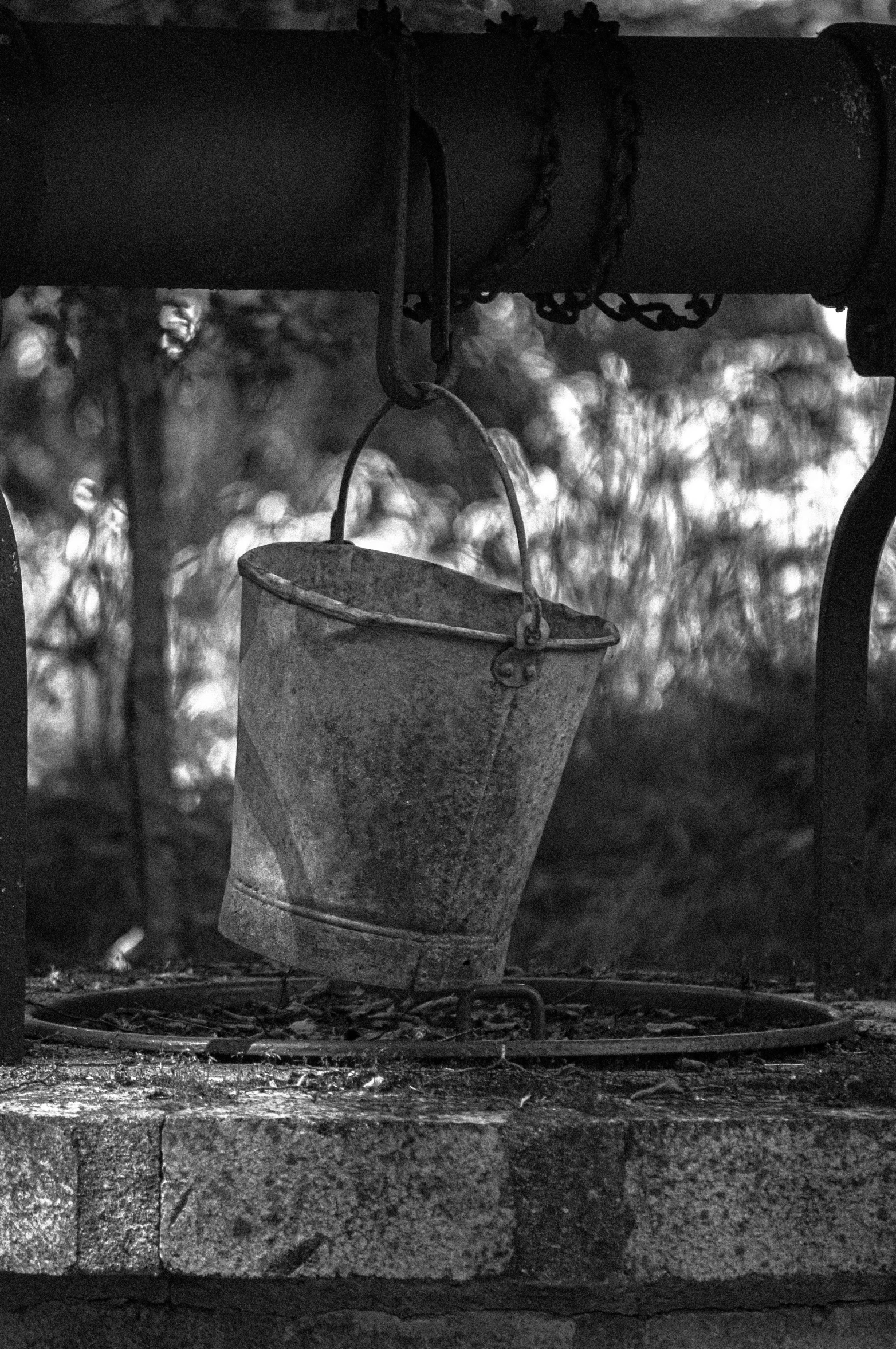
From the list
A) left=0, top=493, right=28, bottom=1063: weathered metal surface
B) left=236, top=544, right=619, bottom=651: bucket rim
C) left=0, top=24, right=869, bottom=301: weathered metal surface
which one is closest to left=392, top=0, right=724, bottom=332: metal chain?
left=0, top=24, right=869, bottom=301: weathered metal surface

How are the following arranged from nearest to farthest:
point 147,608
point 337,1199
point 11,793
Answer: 1. point 337,1199
2. point 11,793
3. point 147,608

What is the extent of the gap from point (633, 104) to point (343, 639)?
1093 mm

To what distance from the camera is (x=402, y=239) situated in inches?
108

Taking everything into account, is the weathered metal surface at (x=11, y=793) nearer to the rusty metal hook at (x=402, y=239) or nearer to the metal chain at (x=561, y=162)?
the rusty metal hook at (x=402, y=239)

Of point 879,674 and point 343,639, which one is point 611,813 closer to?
point 879,674

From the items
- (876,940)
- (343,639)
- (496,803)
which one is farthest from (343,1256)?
(876,940)

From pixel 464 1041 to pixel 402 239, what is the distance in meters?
1.32

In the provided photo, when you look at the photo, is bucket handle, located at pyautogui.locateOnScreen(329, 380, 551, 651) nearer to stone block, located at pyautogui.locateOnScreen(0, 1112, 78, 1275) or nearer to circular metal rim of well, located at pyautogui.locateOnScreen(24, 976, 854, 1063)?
circular metal rim of well, located at pyautogui.locateOnScreen(24, 976, 854, 1063)

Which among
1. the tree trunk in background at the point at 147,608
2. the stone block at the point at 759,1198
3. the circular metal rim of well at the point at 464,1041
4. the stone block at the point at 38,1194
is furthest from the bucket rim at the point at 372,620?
the tree trunk in background at the point at 147,608

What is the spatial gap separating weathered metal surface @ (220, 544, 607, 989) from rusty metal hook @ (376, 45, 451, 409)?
427 millimetres

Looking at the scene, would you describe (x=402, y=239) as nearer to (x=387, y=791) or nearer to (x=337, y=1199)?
(x=387, y=791)

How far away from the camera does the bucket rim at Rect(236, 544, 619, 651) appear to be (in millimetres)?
2482

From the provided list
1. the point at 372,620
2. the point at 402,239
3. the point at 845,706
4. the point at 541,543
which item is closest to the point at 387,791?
the point at 372,620

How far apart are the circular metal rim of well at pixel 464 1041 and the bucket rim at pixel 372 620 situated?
0.60 meters
